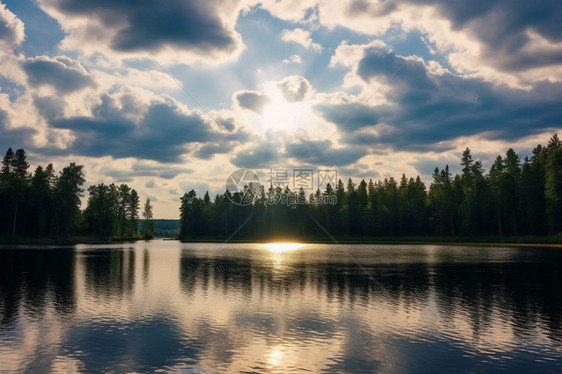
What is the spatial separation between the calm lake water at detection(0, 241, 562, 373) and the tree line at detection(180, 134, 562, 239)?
89.9m

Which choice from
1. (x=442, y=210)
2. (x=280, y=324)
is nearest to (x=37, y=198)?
(x=280, y=324)

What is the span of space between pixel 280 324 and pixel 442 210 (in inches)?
5344

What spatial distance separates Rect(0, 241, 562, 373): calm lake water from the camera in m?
15.7

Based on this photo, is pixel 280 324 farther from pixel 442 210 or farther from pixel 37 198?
pixel 442 210

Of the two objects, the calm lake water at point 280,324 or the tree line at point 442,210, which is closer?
the calm lake water at point 280,324

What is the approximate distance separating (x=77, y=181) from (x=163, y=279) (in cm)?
10825

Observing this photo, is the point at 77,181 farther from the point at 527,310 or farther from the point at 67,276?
the point at 527,310

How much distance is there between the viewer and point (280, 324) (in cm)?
2205

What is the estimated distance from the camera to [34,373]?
14219mm

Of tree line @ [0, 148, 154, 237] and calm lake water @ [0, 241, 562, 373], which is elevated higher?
tree line @ [0, 148, 154, 237]

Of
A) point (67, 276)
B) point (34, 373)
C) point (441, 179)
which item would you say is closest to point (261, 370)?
point (34, 373)

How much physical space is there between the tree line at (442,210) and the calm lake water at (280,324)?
295 ft

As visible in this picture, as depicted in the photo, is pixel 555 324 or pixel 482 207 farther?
pixel 482 207

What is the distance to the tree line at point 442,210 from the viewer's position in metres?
114
